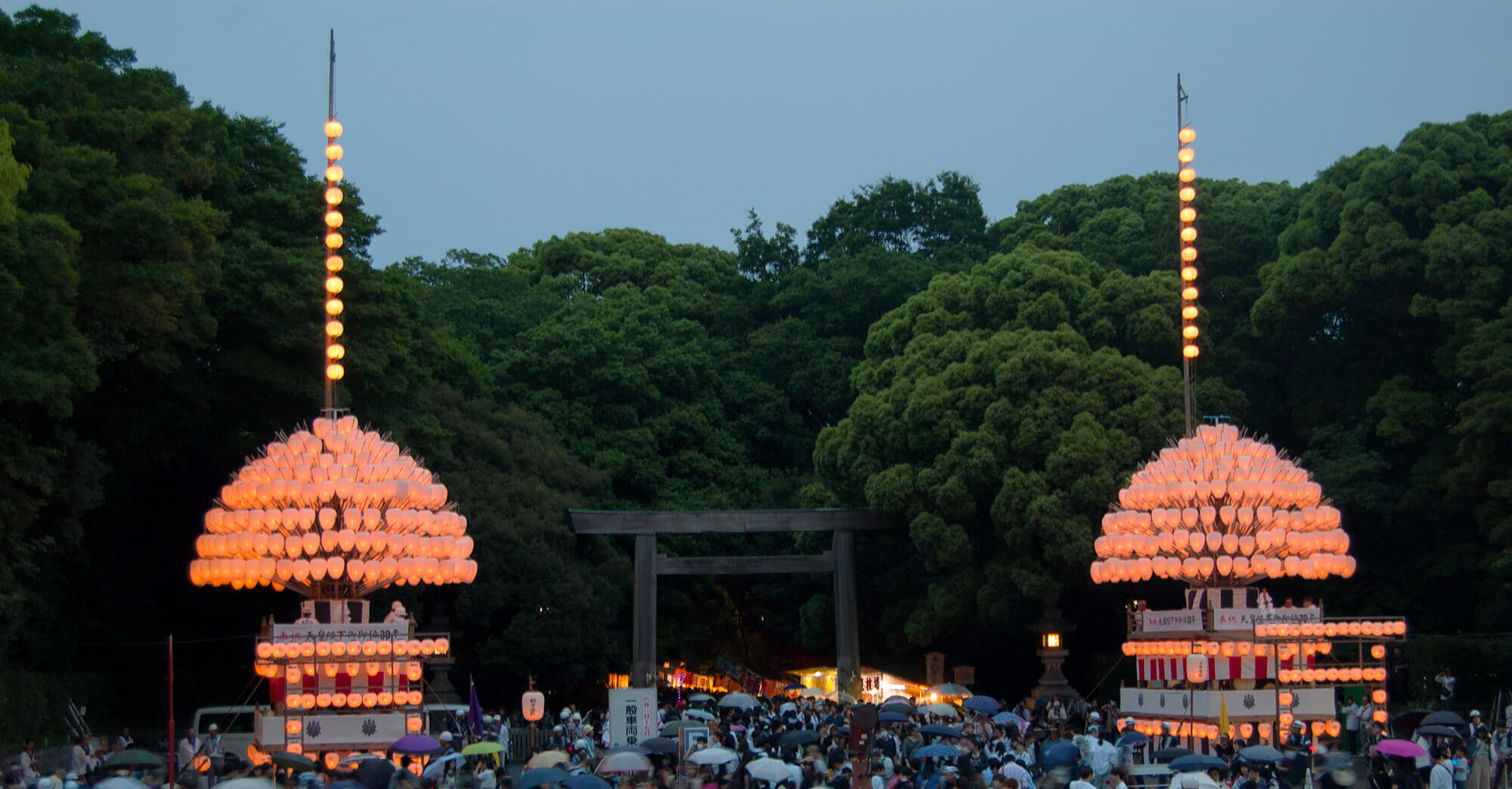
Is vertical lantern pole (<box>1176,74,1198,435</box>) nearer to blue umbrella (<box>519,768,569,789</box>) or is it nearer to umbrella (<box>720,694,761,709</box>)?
umbrella (<box>720,694,761,709</box>)

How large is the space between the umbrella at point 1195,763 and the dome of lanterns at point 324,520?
41.4 feet

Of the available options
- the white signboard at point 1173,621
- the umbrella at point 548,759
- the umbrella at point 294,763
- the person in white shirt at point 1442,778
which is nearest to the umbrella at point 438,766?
the umbrella at point 548,759

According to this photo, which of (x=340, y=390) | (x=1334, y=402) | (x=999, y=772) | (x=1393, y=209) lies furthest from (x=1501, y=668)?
(x=340, y=390)

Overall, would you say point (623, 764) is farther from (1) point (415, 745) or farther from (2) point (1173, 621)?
(2) point (1173, 621)

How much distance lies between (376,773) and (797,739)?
554 centimetres

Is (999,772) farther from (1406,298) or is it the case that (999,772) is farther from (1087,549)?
(1406,298)

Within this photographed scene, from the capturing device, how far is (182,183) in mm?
28469

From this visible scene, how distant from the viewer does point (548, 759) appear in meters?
17.9

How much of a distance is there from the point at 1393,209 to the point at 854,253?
56.1 feet

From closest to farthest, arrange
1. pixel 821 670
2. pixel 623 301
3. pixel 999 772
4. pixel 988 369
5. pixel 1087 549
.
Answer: pixel 999 772, pixel 1087 549, pixel 988 369, pixel 821 670, pixel 623 301

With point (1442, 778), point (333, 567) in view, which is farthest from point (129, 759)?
point (1442, 778)

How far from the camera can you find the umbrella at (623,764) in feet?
55.7

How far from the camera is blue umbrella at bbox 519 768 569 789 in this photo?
48.9ft

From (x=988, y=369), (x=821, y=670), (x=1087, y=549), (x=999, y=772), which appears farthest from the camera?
(x=821, y=670)
